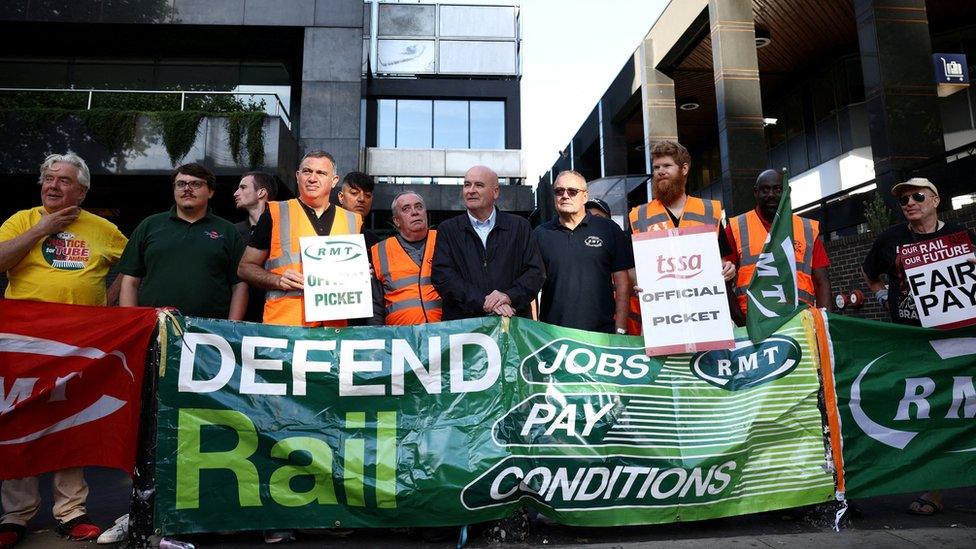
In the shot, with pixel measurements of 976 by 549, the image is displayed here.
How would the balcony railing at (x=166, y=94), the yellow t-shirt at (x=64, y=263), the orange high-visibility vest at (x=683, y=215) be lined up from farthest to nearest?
the balcony railing at (x=166, y=94), the orange high-visibility vest at (x=683, y=215), the yellow t-shirt at (x=64, y=263)

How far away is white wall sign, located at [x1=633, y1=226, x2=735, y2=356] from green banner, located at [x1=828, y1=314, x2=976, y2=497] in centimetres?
89

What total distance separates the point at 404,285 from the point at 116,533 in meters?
2.30

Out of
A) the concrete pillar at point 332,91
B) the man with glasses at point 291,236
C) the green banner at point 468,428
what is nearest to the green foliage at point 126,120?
the concrete pillar at point 332,91

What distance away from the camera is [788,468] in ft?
12.7

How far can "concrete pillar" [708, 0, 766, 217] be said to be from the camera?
1448 centimetres

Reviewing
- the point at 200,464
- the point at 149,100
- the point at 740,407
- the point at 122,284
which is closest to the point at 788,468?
the point at 740,407

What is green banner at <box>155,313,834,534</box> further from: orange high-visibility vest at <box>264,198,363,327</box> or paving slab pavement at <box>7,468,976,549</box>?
orange high-visibility vest at <box>264,198,363,327</box>

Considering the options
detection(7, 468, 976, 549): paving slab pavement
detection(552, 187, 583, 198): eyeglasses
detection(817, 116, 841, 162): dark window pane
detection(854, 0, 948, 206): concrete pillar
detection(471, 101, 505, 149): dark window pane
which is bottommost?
detection(7, 468, 976, 549): paving slab pavement

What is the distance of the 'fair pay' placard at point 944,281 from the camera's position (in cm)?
417

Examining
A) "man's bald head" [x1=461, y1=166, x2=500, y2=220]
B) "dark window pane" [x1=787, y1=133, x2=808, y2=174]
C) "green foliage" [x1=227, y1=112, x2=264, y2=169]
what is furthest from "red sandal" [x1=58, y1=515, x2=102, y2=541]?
"dark window pane" [x1=787, y1=133, x2=808, y2=174]

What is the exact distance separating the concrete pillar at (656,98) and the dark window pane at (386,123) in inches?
416

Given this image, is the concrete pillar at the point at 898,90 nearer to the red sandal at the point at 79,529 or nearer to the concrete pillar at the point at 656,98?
the concrete pillar at the point at 656,98

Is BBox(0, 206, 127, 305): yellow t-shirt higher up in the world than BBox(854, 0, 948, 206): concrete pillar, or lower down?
lower down

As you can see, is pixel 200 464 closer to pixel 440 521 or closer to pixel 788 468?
pixel 440 521
